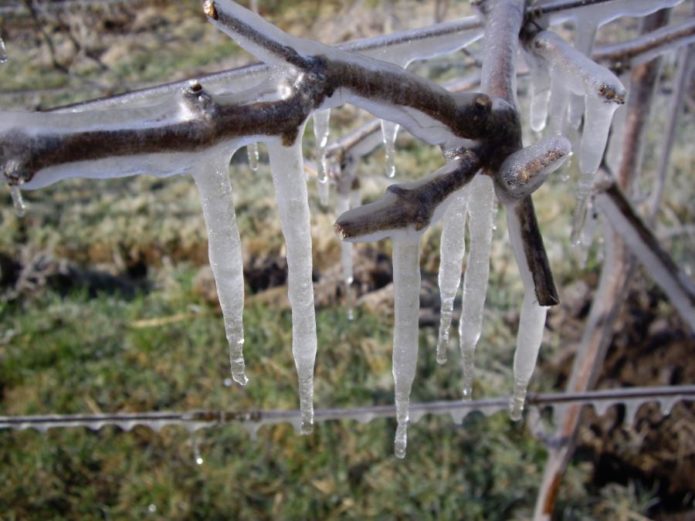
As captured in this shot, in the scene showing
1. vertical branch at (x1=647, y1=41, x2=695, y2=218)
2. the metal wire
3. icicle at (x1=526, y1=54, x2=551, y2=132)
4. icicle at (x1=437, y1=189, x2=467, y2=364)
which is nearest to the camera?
icicle at (x1=437, y1=189, x2=467, y2=364)

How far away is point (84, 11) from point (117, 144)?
4.80 metres

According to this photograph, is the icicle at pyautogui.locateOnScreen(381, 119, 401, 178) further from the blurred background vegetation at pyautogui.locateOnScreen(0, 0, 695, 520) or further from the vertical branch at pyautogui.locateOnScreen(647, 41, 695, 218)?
the blurred background vegetation at pyautogui.locateOnScreen(0, 0, 695, 520)

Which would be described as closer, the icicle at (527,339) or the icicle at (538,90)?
the icicle at (527,339)

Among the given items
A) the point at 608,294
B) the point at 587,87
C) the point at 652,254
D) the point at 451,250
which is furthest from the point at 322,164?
the point at 608,294

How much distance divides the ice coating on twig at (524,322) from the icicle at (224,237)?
0.76 ft

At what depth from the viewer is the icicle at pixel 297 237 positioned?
0.51 m

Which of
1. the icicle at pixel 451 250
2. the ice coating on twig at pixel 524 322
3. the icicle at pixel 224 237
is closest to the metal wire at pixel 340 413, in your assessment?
the ice coating on twig at pixel 524 322

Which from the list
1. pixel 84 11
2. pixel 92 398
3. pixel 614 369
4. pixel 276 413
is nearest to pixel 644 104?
pixel 276 413

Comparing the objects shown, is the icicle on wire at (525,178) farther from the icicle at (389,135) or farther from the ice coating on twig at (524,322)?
the icicle at (389,135)

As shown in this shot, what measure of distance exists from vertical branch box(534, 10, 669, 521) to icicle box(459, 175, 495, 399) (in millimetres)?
792

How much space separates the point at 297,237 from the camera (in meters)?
0.57

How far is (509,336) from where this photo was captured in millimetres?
2387

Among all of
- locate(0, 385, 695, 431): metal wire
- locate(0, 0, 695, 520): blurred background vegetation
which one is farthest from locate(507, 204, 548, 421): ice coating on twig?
locate(0, 0, 695, 520): blurred background vegetation

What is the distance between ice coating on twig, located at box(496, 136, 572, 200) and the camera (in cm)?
50
